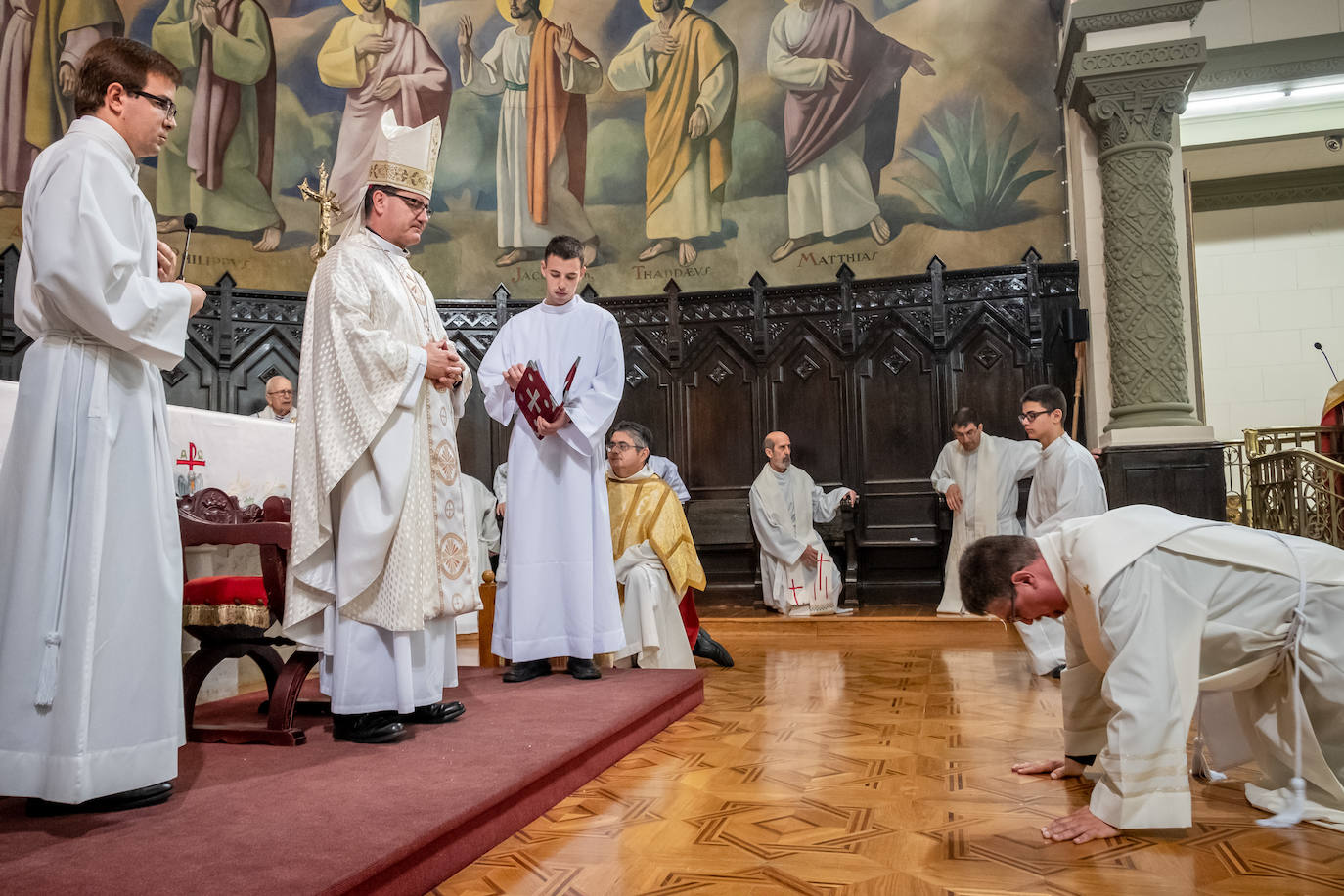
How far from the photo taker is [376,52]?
1130 centimetres

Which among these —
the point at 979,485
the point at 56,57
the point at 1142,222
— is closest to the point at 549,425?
the point at 979,485

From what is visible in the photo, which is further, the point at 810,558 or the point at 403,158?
the point at 810,558

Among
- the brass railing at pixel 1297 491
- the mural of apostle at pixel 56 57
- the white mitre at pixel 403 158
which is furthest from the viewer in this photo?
the mural of apostle at pixel 56 57

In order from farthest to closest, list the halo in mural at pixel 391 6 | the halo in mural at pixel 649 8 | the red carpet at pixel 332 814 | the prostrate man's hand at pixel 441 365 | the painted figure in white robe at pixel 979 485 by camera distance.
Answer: the halo in mural at pixel 391 6 → the halo in mural at pixel 649 8 → the painted figure in white robe at pixel 979 485 → the prostrate man's hand at pixel 441 365 → the red carpet at pixel 332 814

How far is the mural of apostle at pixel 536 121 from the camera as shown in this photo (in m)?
11.1

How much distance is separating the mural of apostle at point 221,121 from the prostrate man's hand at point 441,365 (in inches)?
324

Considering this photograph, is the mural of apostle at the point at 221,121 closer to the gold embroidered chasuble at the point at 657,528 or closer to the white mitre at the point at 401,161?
the gold embroidered chasuble at the point at 657,528

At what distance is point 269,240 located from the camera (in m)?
10.8

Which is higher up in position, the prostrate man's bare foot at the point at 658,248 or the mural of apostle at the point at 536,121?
the mural of apostle at the point at 536,121

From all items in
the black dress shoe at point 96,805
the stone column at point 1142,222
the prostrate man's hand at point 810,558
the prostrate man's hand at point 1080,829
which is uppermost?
the stone column at point 1142,222

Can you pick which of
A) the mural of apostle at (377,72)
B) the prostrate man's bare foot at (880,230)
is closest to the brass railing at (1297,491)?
the prostrate man's bare foot at (880,230)

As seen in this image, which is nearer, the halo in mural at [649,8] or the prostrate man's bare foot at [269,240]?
the prostrate man's bare foot at [269,240]

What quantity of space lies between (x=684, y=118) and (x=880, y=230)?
2477 mm

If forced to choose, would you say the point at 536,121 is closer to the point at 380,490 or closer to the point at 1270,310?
the point at 1270,310
